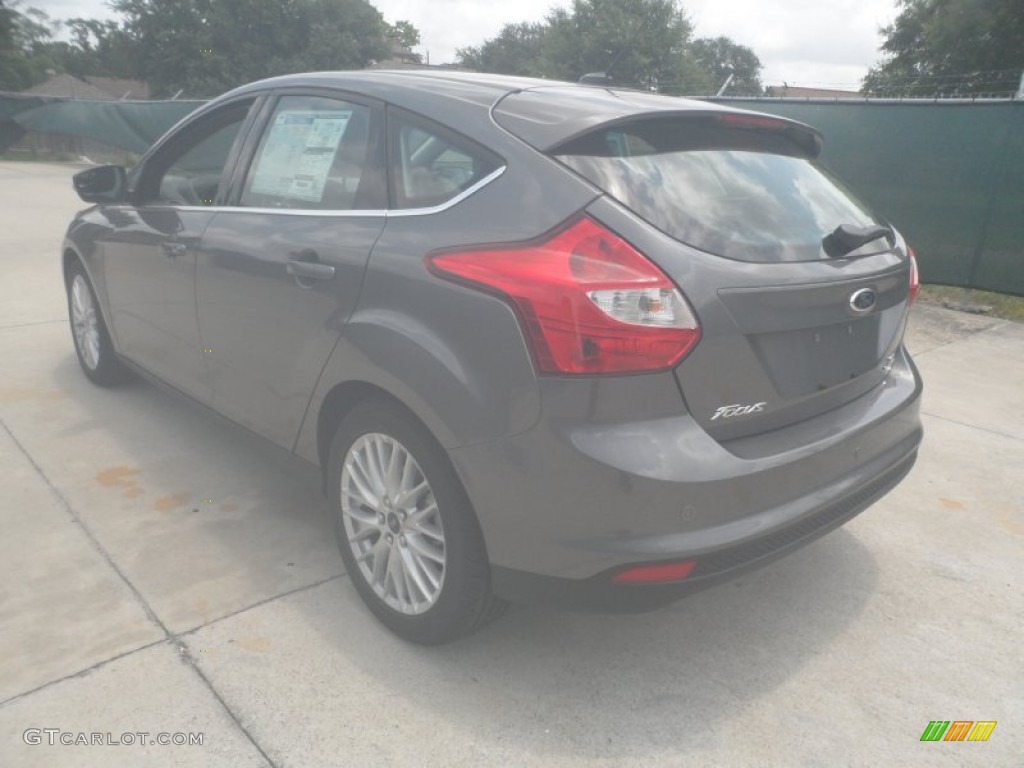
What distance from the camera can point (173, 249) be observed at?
11.5 feet

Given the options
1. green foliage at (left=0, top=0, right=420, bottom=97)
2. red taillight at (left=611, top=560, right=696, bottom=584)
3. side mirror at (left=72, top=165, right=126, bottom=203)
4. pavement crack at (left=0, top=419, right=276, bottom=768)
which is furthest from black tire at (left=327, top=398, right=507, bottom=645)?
green foliage at (left=0, top=0, right=420, bottom=97)

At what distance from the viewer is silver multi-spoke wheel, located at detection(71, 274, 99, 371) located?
466 cm

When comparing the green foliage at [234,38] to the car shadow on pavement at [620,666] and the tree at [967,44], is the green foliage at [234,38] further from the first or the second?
the car shadow on pavement at [620,666]

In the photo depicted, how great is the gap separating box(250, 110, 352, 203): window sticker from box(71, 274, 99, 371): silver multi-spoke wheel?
1.99 m

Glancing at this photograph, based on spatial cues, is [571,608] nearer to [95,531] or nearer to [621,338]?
[621,338]

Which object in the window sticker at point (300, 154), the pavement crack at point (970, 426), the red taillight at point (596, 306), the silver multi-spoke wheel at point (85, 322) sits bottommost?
the pavement crack at point (970, 426)

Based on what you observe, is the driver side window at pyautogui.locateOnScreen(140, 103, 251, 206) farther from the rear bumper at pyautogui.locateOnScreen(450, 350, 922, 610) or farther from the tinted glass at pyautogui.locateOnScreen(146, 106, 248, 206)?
the rear bumper at pyautogui.locateOnScreen(450, 350, 922, 610)

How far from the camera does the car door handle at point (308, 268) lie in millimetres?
2631

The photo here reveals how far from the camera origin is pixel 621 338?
1.98 metres

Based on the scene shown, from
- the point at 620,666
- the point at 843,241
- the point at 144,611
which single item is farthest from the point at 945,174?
the point at 144,611

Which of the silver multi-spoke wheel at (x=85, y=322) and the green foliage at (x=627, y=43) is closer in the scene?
the silver multi-spoke wheel at (x=85, y=322)

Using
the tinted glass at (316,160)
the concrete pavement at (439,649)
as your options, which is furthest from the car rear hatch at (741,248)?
the concrete pavement at (439,649)

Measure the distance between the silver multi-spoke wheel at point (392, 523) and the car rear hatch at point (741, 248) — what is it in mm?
832
